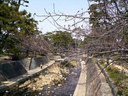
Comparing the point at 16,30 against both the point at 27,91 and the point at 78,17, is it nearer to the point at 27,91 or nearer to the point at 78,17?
the point at 27,91

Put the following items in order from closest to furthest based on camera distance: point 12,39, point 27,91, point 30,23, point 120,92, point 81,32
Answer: point 81,32 < point 120,92 < point 27,91 < point 12,39 < point 30,23

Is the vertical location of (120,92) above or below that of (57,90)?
above

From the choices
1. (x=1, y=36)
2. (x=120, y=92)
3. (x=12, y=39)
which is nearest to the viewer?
(x=120, y=92)

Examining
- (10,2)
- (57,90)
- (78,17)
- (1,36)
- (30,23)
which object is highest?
(10,2)

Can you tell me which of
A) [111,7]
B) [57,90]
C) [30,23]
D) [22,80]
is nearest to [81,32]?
[111,7]

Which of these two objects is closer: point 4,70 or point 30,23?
point 4,70

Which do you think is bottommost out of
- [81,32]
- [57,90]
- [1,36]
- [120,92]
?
[57,90]

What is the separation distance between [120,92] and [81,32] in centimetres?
406

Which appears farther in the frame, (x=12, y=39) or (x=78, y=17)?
(x=12, y=39)

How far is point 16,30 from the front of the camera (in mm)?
14109

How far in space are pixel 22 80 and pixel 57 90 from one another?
14.9 feet

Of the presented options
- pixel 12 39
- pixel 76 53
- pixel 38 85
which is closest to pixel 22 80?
pixel 38 85

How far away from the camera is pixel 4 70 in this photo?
14539 mm

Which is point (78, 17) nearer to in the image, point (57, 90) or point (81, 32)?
point (81, 32)
